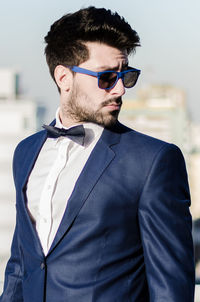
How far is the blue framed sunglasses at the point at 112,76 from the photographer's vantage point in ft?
7.59

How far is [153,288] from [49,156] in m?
0.81

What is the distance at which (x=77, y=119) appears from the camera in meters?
2.45

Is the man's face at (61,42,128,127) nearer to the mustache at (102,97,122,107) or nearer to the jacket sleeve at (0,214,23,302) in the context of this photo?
the mustache at (102,97,122,107)

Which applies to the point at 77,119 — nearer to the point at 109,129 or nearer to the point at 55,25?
the point at 109,129

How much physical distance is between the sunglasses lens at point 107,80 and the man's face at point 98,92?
2 cm

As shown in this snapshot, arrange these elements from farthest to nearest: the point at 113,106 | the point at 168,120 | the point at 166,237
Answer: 1. the point at 168,120
2. the point at 113,106
3. the point at 166,237

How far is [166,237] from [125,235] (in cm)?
16

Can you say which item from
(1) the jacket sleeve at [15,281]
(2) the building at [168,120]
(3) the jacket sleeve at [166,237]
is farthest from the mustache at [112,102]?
(2) the building at [168,120]

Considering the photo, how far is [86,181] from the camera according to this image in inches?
86.5

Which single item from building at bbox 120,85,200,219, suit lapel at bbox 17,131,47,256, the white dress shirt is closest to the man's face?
the white dress shirt

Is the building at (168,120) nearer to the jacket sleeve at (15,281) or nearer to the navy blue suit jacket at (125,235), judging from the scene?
the jacket sleeve at (15,281)

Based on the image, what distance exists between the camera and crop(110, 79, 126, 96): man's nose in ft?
7.73

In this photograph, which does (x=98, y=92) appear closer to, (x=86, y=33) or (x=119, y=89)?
(x=119, y=89)

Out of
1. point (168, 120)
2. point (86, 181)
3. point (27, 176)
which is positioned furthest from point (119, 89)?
point (168, 120)
